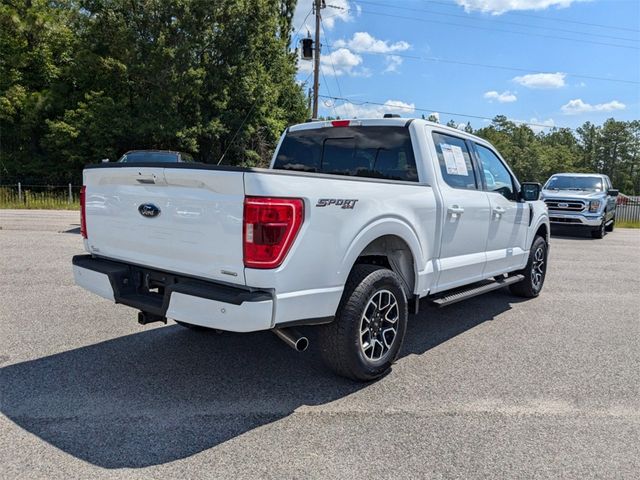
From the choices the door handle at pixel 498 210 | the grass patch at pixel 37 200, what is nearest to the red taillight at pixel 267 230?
the door handle at pixel 498 210

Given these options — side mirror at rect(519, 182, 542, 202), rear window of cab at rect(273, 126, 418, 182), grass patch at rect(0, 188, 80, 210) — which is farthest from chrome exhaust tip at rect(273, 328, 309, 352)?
grass patch at rect(0, 188, 80, 210)

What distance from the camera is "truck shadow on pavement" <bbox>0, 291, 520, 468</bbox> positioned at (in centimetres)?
302

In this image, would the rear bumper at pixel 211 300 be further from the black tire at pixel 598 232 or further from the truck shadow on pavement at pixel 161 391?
the black tire at pixel 598 232

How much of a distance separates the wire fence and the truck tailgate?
1998cm

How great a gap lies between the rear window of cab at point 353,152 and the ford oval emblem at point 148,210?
79.9 inches

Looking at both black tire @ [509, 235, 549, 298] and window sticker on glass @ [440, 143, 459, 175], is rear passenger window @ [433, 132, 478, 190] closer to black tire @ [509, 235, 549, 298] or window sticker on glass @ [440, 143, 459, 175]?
window sticker on glass @ [440, 143, 459, 175]

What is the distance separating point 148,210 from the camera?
359 centimetres

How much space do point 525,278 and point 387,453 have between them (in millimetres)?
4560

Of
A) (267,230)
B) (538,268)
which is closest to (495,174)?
(538,268)

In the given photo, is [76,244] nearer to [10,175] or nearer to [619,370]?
[619,370]

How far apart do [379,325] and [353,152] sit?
1832 millimetres

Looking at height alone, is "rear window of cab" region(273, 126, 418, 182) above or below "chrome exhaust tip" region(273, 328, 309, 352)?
above

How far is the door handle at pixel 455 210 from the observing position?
4.74 metres

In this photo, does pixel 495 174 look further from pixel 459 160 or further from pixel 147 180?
pixel 147 180
